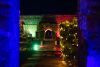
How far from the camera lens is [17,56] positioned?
7102 millimetres

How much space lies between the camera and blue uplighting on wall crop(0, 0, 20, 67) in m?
6.71

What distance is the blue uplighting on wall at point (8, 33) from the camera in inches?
264

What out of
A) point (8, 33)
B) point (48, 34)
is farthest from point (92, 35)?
point (48, 34)

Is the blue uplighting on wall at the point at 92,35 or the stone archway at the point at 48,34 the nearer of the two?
the blue uplighting on wall at the point at 92,35

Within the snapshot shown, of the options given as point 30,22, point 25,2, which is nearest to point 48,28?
point 30,22

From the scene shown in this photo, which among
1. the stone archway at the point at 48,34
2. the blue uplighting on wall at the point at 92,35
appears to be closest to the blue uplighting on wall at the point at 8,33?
the blue uplighting on wall at the point at 92,35

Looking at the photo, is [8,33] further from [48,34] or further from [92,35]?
[48,34]

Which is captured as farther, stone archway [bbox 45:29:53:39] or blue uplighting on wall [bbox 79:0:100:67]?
stone archway [bbox 45:29:53:39]

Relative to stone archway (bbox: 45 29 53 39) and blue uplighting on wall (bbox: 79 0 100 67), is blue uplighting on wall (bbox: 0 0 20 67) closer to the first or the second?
blue uplighting on wall (bbox: 79 0 100 67)

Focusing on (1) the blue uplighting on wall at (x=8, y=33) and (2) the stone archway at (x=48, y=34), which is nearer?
(1) the blue uplighting on wall at (x=8, y=33)

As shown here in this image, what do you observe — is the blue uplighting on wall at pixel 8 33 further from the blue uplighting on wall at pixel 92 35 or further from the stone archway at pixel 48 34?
the stone archway at pixel 48 34

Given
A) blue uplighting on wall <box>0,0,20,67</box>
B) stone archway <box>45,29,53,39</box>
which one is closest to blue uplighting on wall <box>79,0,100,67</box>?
blue uplighting on wall <box>0,0,20,67</box>

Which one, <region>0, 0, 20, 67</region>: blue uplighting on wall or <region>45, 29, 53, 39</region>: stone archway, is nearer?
<region>0, 0, 20, 67</region>: blue uplighting on wall

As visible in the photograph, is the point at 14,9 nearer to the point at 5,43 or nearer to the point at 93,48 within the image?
the point at 5,43
